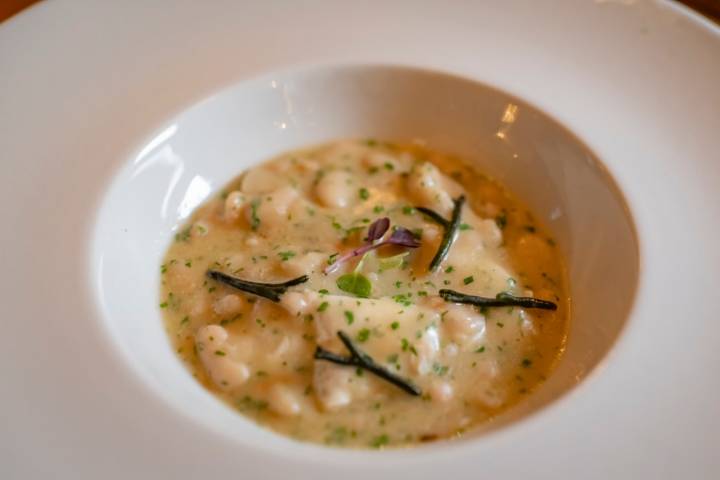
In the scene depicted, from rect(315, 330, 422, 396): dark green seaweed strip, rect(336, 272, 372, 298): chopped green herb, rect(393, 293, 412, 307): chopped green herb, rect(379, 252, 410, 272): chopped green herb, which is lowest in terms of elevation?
rect(315, 330, 422, 396): dark green seaweed strip

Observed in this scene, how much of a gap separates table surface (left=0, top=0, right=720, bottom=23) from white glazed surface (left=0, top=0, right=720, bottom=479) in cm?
Answer: 38

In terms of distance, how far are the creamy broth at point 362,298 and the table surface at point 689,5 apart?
103cm

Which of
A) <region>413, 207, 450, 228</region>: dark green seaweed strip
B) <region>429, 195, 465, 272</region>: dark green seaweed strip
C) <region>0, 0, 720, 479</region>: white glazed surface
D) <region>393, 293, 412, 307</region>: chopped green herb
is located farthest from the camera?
<region>413, 207, 450, 228</region>: dark green seaweed strip

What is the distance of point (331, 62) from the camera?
236cm

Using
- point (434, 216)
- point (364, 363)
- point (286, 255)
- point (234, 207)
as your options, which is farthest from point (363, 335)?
point (234, 207)

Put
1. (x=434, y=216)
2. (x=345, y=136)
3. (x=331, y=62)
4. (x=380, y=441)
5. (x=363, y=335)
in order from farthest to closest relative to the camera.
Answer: (x=345, y=136) < (x=331, y=62) < (x=434, y=216) < (x=363, y=335) < (x=380, y=441)

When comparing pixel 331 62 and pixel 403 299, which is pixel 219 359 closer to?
pixel 403 299

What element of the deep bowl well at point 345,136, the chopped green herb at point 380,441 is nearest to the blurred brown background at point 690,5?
the deep bowl well at point 345,136

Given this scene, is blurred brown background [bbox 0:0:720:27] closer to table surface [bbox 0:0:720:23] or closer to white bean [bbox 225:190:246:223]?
table surface [bbox 0:0:720:23]

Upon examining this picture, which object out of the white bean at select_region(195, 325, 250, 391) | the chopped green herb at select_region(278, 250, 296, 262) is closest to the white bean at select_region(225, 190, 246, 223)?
the chopped green herb at select_region(278, 250, 296, 262)

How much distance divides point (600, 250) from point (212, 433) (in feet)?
3.94

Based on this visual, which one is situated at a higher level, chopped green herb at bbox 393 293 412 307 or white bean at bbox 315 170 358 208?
white bean at bbox 315 170 358 208

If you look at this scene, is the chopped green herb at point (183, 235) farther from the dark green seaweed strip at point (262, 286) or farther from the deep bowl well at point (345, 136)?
the dark green seaweed strip at point (262, 286)

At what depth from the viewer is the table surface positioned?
A: 2.59 metres
